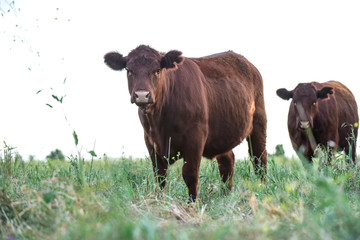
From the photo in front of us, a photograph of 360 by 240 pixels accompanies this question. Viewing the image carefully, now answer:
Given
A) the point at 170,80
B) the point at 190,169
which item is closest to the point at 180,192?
the point at 190,169

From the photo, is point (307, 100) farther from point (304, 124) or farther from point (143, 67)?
point (143, 67)

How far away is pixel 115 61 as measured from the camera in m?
6.44

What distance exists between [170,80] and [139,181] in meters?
1.46

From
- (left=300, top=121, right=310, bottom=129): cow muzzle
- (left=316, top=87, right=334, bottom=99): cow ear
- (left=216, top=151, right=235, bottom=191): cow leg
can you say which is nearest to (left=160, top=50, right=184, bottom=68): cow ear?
(left=216, top=151, right=235, bottom=191): cow leg

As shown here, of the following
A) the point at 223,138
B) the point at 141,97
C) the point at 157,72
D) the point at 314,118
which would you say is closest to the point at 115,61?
the point at 157,72

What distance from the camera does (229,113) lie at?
7.23 metres

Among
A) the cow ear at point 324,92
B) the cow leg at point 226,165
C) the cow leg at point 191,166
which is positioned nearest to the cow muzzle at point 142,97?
the cow leg at point 191,166

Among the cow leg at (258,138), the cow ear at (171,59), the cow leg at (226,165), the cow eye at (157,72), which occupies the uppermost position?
the cow ear at (171,59)

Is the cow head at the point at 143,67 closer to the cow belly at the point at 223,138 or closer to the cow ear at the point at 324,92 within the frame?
the cow belly at the point at 223,138

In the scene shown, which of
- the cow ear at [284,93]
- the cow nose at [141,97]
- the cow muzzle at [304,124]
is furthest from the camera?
the cow ear at [284,93]

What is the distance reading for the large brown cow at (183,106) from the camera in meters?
6.00

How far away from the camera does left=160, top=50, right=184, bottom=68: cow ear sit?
6.18m

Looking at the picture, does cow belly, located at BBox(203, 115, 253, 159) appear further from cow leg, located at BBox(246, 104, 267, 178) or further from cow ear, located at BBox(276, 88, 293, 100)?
cow ear, located at BBox(276, 88, 293, 100)

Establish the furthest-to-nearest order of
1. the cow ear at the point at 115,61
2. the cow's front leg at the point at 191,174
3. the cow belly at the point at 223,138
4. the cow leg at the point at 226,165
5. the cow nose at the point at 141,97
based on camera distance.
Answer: the cow leg at the point at 226,165 → the cow belly at the point at 223,138 → the cow ear at the point at 115,61 → the cow's front leg at the point at 191,174 → the cow nose at the point at 141,97
